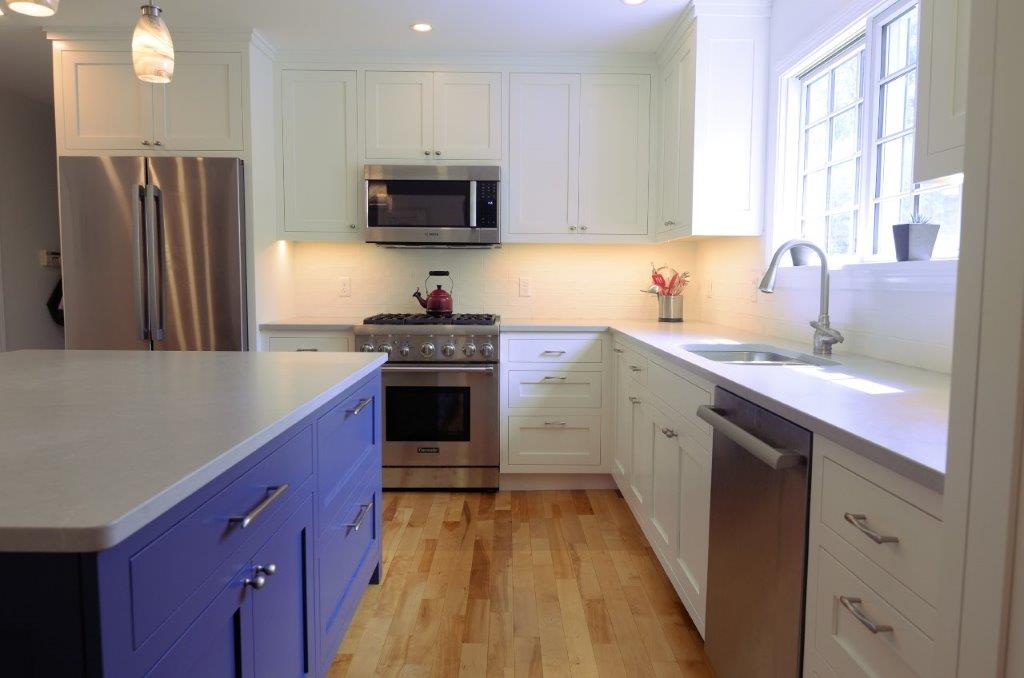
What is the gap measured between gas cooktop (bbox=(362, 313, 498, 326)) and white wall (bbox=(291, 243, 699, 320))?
0.27 metres

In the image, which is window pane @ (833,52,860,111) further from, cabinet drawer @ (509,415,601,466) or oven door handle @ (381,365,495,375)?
oven door handle @ (381,365,495,375)

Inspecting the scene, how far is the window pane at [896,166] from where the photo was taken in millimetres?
2053

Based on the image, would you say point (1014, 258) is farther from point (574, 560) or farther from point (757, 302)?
point (757, 302)

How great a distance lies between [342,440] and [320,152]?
242 cm

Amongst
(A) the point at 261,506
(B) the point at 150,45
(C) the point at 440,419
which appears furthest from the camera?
(C) the point at 440,419

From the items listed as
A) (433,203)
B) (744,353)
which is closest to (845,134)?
(744,353)

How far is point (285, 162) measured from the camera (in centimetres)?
366

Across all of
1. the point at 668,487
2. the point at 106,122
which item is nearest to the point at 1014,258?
the point at 668,487

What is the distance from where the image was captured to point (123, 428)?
1.08m

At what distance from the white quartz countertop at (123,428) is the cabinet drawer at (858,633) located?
3.37ft

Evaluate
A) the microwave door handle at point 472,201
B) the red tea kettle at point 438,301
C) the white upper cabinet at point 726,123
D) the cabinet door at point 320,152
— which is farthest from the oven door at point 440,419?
the white upper cabinet at point 726,123

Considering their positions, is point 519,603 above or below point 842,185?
below

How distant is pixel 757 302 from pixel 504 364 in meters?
1.32

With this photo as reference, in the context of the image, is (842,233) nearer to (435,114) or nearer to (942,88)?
(942,88)
